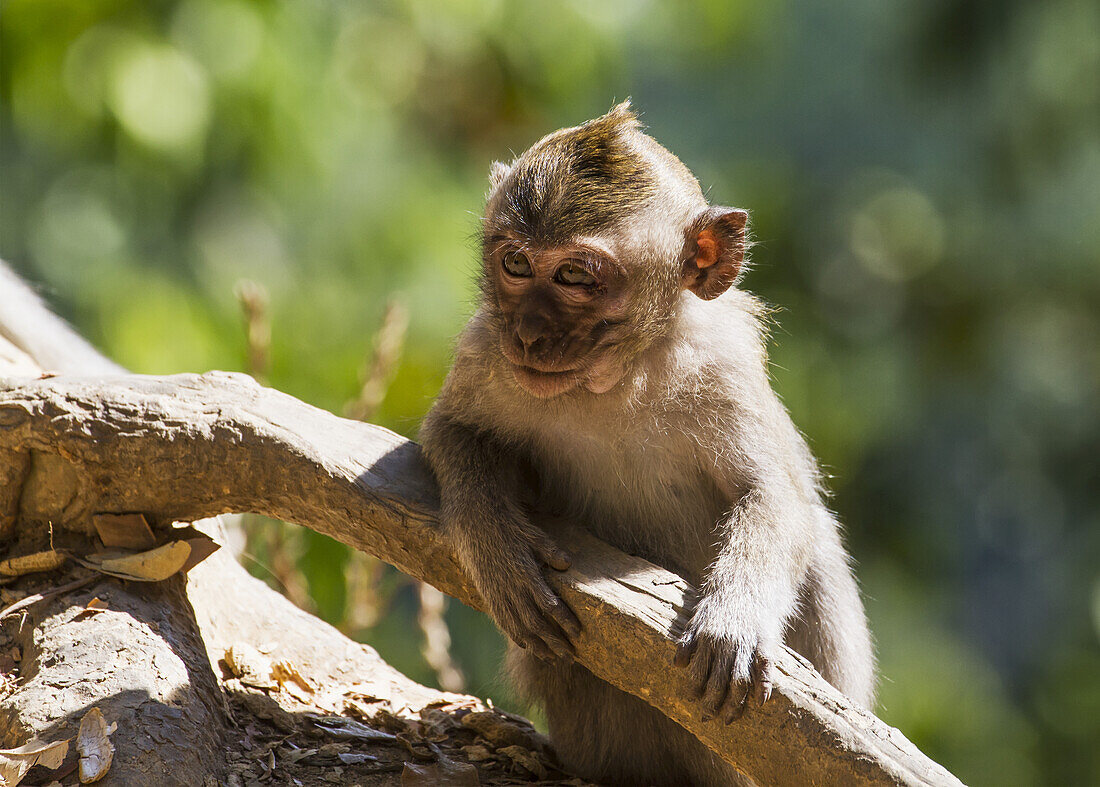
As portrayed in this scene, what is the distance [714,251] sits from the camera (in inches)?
157

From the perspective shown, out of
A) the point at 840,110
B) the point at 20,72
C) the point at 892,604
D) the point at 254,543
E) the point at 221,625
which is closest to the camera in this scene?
the point at 221,625

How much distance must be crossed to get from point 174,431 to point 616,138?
5.68 feet

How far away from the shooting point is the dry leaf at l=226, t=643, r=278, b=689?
157 inches

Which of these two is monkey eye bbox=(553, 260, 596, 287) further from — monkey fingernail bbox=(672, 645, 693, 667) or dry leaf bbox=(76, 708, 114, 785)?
dry leaf bbox=(76, 708, 114, 785)

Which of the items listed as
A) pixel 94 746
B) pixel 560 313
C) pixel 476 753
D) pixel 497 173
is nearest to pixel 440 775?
pixel 476 753

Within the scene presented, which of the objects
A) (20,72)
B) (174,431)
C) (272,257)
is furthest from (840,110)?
(174,431)

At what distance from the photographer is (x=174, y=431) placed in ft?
11.9

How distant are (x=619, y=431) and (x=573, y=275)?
590mm

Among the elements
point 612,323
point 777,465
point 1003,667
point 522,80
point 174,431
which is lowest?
point 1003,667

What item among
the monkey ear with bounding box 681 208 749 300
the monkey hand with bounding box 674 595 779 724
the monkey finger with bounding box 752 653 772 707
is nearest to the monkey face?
the monkey ear with bounding box 681 208 749 300

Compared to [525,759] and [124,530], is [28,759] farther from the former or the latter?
[525,759]

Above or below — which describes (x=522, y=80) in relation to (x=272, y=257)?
above

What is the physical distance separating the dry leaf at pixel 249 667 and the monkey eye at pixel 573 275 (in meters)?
1.74

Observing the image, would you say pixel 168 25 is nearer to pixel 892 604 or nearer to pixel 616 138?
pixel 616 138
